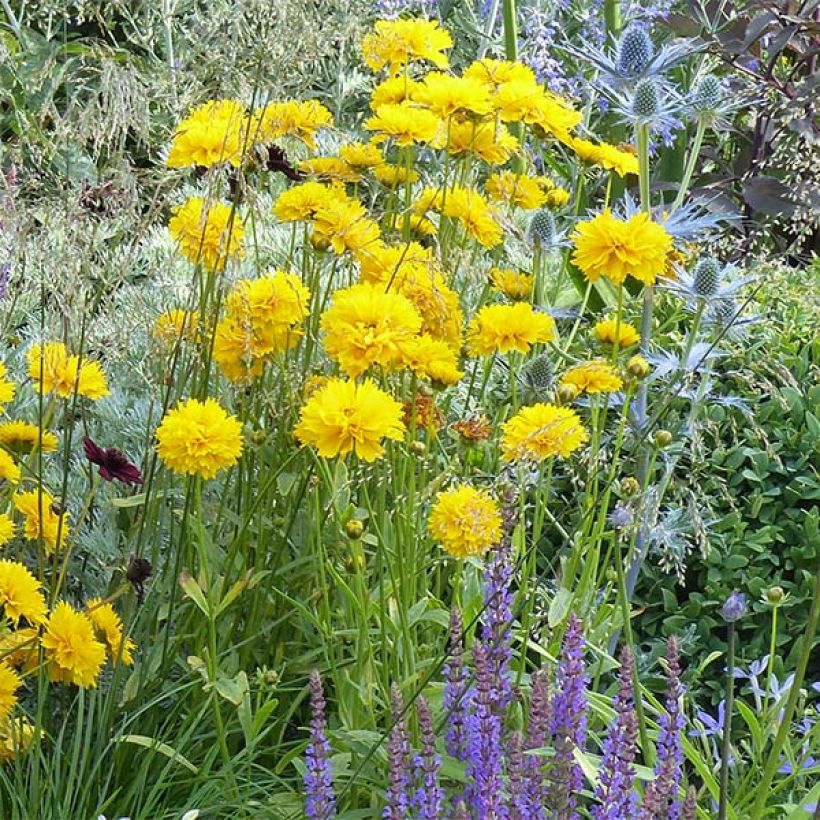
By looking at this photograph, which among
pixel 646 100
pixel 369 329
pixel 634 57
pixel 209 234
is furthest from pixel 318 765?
pixel 634 57

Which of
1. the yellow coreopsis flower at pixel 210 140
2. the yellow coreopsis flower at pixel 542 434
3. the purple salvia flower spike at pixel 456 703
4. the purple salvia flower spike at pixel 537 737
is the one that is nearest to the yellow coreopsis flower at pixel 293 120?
the yellow coreopsis flower at pixel 210 140

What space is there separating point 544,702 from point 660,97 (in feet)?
3.67

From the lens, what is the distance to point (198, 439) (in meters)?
1.67

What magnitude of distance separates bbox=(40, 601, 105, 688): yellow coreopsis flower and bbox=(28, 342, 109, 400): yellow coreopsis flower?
307 mm

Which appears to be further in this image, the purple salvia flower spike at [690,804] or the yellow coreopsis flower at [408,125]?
the yellow coreopsis flower at [408,125]

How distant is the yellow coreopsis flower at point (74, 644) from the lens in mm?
1744

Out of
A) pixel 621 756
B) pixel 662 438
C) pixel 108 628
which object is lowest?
pixel 108 628

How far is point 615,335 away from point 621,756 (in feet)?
2.50

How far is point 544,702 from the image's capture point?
1.41 m

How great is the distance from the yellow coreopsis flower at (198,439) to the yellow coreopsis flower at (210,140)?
398mm

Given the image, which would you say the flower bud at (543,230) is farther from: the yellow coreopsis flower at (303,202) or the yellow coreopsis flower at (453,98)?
the yellow coreopsis flower at (303,202)

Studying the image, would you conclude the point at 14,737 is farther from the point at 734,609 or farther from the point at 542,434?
the point at 734,609

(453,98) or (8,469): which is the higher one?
(453,98)

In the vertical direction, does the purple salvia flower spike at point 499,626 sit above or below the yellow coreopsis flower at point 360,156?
below
